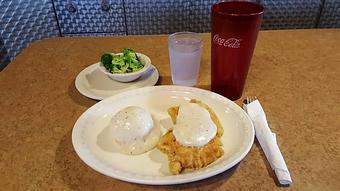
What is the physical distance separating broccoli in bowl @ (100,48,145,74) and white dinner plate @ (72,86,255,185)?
0.13 m

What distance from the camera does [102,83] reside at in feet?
2.78

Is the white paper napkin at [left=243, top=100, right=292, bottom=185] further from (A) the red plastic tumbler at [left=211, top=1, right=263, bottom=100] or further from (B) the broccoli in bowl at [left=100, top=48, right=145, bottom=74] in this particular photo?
(B) the broccoli in bowl at [left=100, top=48, right=145, bottom=74]

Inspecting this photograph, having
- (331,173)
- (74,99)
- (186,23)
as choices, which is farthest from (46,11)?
(331,173)

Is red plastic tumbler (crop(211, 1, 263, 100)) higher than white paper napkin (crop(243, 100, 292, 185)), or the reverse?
red plastic tumbler (crop(211, 1, 263, 100))

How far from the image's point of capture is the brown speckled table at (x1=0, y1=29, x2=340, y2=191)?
542 millimetres

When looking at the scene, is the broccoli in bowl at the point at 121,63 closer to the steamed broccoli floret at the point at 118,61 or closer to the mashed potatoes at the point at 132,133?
the steamed broccoli floret at the point at 118,61

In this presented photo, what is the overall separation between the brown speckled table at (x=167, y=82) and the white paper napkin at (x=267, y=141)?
0.05 feet

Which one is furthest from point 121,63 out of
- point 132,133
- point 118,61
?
point 132,133

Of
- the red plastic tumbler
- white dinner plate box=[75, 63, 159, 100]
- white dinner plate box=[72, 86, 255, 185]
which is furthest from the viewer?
white dinner plate box=[75, 63, 159, 100]

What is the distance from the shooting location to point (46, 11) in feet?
6.45

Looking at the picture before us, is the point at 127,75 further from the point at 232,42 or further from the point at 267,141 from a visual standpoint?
the point at 267,141

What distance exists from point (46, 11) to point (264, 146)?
1915 mm

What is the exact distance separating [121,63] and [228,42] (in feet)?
1.13

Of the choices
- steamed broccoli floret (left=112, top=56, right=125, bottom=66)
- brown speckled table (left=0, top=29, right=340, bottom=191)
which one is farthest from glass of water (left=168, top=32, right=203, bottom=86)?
steamed broccoli floret (left=112, top=56, right=125, bottom=66)
